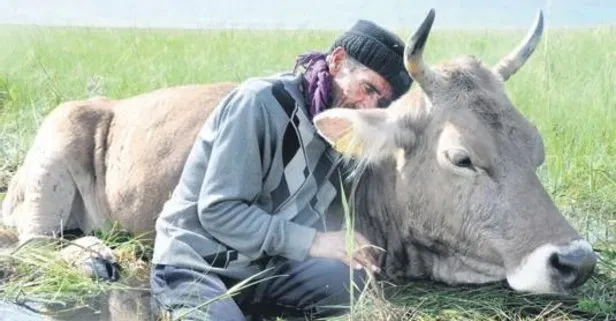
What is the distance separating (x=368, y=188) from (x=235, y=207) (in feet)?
3.01

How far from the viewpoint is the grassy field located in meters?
6.03

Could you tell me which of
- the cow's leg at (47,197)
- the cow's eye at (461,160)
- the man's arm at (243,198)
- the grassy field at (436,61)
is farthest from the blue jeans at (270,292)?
the cow's leg at (47,197)

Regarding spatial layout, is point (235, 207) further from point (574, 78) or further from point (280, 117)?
point (574, 78)

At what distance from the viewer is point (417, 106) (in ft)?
19.8

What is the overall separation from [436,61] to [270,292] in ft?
24.6

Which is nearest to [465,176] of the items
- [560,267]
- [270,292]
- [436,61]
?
[560,267]

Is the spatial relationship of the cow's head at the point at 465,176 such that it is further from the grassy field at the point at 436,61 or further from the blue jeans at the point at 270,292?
the blue jeans at the point at 270,292

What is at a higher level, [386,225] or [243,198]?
[243,198]

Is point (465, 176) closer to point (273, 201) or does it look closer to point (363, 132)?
point (363, 132)

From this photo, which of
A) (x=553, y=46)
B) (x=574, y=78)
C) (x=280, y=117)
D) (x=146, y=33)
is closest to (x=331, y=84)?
(x=280, y=117)

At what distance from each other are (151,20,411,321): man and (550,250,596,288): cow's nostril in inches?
38.4

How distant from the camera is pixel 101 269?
7.00m

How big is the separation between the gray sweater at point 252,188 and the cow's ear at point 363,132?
22cm

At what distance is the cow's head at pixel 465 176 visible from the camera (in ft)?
18.2
